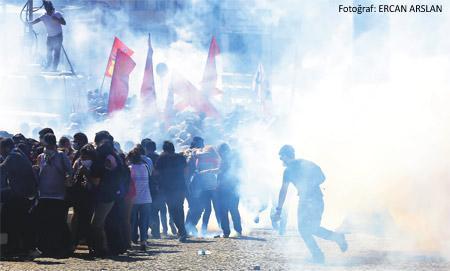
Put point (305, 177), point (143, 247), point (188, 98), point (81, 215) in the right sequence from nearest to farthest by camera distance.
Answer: point (305, 177)
point (81, 215)
point (143, 247)
point (188, 98)

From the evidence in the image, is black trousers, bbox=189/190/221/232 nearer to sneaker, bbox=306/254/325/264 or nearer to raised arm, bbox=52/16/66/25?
sneaker, bbox=306/254/325/264

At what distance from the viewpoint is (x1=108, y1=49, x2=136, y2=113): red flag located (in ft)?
93.5

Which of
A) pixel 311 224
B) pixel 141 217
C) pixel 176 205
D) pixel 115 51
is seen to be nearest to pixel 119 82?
pixel 115 51

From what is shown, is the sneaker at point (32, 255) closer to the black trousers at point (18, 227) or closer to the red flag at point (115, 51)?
the black trousers at point (18, 227)

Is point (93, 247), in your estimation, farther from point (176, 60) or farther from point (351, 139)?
point (176, 60)

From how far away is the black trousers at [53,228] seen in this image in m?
15.2

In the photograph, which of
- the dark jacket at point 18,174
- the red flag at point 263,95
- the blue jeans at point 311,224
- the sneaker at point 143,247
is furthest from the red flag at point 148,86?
the dark jacket at point 18,174

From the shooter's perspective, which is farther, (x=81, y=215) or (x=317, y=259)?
(x=81, y=215)

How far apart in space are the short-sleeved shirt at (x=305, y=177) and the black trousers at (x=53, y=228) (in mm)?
2831

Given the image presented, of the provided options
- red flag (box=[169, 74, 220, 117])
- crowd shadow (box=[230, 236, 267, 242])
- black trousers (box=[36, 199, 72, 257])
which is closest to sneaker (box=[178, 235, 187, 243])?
crowd shadow (box=[230, 236, 267, 242])

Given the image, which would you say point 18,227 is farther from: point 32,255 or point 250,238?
point 250,238

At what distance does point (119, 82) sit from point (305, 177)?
43.9ft

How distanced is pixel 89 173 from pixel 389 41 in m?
14.4

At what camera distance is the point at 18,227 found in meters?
15.2
